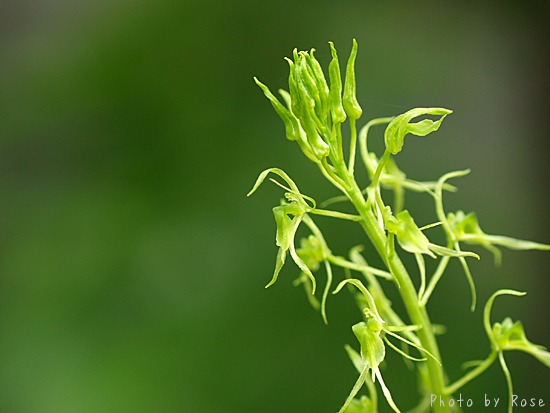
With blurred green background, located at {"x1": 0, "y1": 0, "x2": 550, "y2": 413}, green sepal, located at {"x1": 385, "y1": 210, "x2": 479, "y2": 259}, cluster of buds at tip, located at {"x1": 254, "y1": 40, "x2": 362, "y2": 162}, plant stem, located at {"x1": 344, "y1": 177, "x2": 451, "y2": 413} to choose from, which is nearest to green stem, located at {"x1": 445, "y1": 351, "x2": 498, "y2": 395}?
plant stem, located at {"x1": 344, "y1": 177, "x2": 451, "y2": 413}

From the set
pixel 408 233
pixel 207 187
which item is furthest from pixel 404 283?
pixel 207 187

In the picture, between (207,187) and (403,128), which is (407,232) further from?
(207,187)

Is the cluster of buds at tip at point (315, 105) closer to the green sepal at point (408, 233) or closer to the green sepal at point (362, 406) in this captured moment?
the green sepal at point (408, 233)

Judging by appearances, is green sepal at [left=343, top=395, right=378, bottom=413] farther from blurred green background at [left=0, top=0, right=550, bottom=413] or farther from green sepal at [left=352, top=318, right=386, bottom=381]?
blurred green background at [left=0, top=0, right=550, bottom=413]

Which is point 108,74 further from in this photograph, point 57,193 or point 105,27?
point 57,193

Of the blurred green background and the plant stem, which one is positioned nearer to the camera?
the plant stem

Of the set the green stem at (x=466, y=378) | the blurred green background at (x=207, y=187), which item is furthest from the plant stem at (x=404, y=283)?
the blurred green background at (x=207, y=187)

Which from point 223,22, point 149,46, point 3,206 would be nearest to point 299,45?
point 223,22

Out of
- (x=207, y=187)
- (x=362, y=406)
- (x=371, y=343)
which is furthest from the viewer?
(x=207, y=187)
